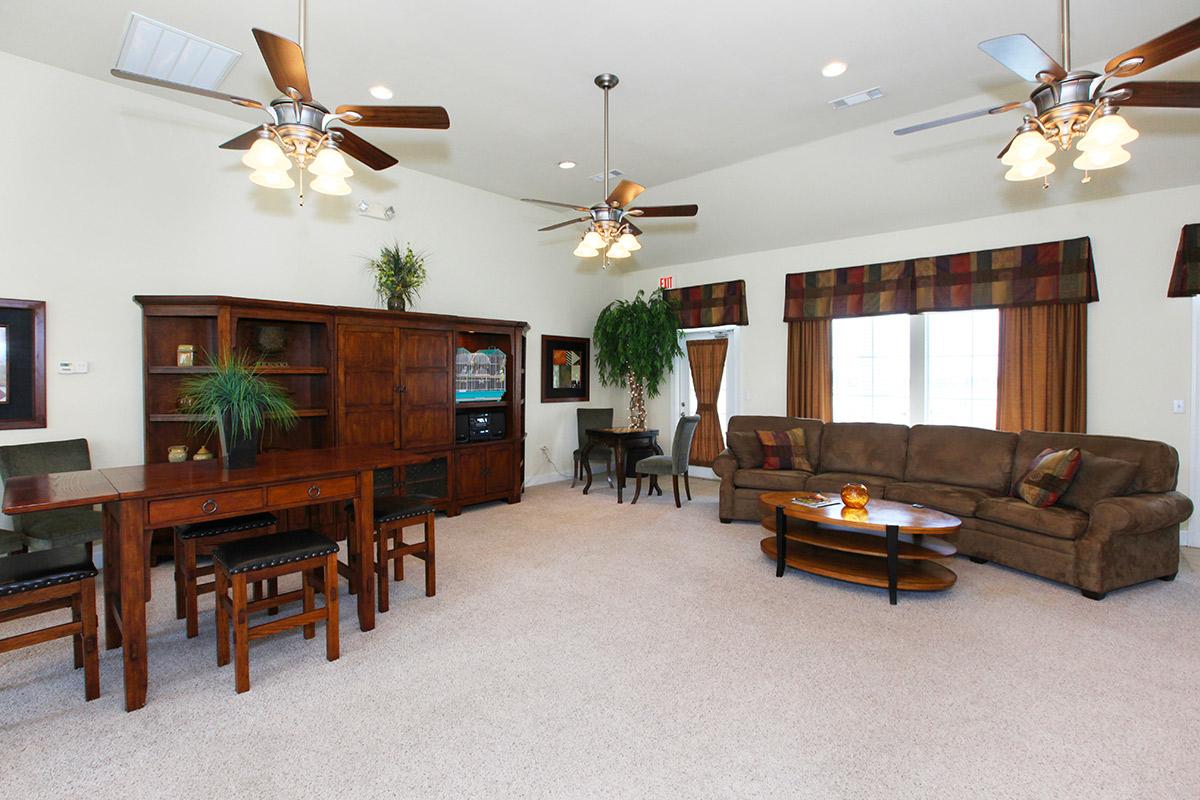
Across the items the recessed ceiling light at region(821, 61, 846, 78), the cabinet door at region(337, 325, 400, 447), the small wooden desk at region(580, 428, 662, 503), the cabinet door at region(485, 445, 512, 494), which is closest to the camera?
the recessed ceiling light at region(821, 61, 846, 78)

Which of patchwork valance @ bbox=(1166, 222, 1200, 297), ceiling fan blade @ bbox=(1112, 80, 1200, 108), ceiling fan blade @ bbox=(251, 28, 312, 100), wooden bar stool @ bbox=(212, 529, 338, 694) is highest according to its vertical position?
ceiling fan blade @ bbox=(251, 28, 312, 100)

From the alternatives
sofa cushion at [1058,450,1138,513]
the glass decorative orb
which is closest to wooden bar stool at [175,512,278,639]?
the glass decorative orb

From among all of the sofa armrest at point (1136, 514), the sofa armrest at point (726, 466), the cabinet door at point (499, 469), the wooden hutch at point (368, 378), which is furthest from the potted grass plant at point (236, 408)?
the sofa armrest at point (1136, 514)

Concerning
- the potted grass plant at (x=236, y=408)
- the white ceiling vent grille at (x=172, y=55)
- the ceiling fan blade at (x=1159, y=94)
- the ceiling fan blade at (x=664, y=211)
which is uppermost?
the white ceiling vent grille at (x=172, y=55)

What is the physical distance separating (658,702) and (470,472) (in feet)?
11.9

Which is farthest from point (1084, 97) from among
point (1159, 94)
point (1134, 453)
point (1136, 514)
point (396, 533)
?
point (396, 533)

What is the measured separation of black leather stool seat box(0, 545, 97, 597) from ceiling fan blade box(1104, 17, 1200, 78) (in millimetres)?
4546

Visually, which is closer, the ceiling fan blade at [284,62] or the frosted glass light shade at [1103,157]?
the ceiling fan blade at [284,62]

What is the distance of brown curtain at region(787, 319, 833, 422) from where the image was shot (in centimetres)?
635

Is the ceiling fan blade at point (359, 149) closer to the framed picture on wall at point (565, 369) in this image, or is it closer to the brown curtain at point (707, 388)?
the framed picture on wall at point (565, 369)

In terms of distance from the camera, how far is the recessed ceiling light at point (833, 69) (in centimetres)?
364

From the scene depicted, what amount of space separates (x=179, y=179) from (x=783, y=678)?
5.26m

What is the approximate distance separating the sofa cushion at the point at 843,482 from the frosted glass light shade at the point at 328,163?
4272mm

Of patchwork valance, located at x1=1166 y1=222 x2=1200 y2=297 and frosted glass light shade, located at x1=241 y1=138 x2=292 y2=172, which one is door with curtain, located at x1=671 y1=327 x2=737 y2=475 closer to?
patchwork valance, located at x1=1166 y1=222 x2=1200 y2=297
